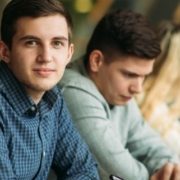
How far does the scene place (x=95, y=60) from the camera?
5.78ft

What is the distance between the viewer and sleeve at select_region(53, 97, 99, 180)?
151 centimetres

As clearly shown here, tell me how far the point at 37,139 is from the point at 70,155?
0.18 metres

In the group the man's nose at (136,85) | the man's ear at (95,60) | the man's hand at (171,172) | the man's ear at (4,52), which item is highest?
the man's ear at (4,52)

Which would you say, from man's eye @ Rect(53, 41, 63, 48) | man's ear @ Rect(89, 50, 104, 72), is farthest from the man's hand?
man's eye @ Rect(53, 41, 63, 48)

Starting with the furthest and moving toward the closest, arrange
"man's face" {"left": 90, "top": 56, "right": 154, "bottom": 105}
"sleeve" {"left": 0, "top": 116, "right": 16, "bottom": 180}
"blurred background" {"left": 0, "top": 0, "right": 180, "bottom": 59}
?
1. "blurred background" {"left": 0, "top": 0, "right": 180, "bottom": 59}
2. "man's face" {"left": 90, "top": 56, "right": 154, "bottom": 105}
3. "sleeve" {"left": 0, "top": 116, "right": 16, "bottom": 180}

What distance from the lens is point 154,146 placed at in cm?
193

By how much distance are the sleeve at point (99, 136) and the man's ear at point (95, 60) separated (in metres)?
0.12

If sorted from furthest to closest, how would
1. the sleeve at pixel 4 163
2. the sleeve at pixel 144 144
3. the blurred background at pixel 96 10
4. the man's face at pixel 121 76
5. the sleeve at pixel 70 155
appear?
the blurred background at pixel 96 10 < the sleeve at pixel 144 144 < the man's face at pixel 121 76 < the sleeve at pixel 70 155 < the sleeve at pixel 4 163

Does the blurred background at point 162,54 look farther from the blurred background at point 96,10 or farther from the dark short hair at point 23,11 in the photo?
the dark short hair at point 23,11

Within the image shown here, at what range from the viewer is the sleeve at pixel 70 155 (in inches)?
59.4

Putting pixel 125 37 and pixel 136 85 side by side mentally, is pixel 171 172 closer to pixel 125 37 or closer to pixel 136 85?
pixel 136 85

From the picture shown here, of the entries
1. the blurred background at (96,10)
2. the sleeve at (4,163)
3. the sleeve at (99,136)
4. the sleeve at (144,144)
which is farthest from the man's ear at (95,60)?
the blurred background at (96,10)

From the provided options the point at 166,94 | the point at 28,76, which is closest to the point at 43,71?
the point at 28,76

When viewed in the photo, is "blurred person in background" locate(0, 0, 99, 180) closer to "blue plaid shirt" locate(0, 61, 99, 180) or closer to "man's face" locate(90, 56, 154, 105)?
"blue plaid shirt" locate(0, 61, 99, 180)
